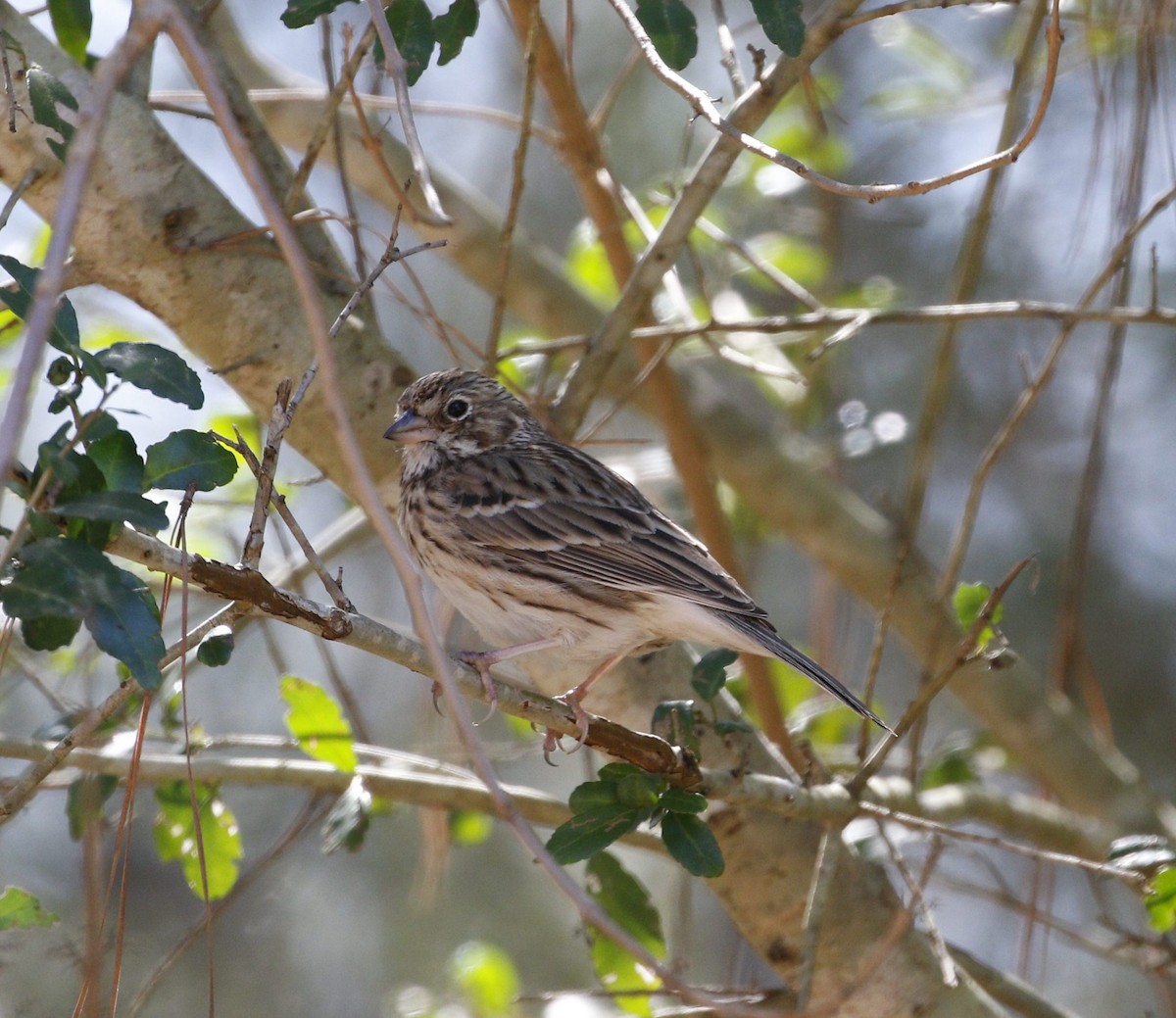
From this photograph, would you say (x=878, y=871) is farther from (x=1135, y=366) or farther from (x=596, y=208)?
(x=1135, y=366)

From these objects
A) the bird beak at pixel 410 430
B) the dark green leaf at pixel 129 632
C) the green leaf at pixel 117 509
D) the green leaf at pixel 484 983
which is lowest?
the green leaf at pixel 484 983

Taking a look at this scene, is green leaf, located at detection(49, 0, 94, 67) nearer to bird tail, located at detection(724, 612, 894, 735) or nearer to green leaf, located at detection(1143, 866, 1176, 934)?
bird tail, located at detection(724, 612, 894, 735)

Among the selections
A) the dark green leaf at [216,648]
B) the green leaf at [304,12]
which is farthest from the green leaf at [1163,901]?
the green leaf at [304,12]

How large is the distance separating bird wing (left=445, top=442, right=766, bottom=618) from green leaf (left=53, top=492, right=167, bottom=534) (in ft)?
6.22

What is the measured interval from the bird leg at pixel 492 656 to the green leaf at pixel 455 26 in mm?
1550

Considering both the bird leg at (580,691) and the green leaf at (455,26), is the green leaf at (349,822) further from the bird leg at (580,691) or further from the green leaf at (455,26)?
the green leaf at (455,26)

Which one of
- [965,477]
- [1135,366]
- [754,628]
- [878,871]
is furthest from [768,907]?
[1135,366]

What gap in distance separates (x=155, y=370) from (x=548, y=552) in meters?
1.83

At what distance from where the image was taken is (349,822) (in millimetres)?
3361

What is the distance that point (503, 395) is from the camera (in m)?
4.64

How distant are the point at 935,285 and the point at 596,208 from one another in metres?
5.19

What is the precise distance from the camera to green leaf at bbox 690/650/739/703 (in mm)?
3275

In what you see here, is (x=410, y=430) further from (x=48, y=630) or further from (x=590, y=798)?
(x=48, y=630)

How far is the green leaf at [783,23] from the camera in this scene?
312 centimetres
